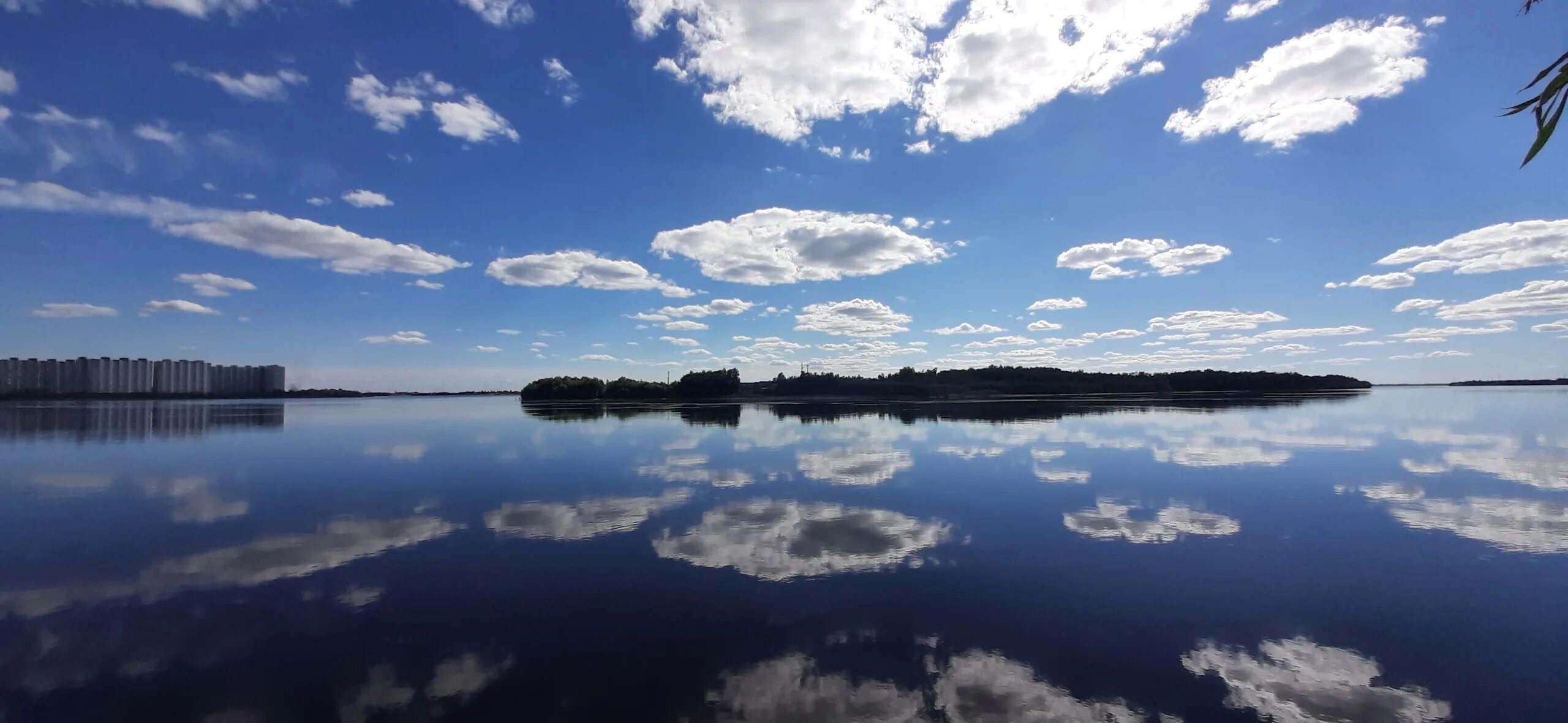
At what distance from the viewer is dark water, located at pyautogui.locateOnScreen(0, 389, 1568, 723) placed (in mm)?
5992

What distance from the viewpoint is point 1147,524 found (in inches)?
492

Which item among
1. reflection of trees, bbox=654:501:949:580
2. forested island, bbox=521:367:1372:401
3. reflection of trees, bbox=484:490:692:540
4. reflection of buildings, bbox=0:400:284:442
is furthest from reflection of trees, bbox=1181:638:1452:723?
forested island, bbox=521:367:1372:401

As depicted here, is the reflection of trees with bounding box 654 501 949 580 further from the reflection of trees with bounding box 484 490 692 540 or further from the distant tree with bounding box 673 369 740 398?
the distant tree with bounding box 673 369 740 398

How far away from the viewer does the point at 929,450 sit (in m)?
25.0

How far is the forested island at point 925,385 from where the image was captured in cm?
11712

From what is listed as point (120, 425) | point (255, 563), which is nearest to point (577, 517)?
point (255, 563)

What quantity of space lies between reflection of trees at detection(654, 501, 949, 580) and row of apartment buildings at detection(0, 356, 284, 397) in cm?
19688

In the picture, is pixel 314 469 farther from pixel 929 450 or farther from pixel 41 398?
pixel 41 398

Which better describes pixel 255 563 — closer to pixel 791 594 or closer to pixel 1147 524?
pixel 791 594

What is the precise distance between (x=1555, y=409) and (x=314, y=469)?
88.8 m

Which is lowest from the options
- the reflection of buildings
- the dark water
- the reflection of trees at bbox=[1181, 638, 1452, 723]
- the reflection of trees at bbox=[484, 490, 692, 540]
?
the reflection of trees at bbox=[1181, 638, 1452, 723]

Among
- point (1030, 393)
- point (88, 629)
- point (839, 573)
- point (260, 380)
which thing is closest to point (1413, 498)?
point (839, 573)

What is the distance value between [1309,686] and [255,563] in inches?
568

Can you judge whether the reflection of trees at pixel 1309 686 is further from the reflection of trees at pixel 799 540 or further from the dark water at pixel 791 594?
the reflection of trees at pixel 799 540
